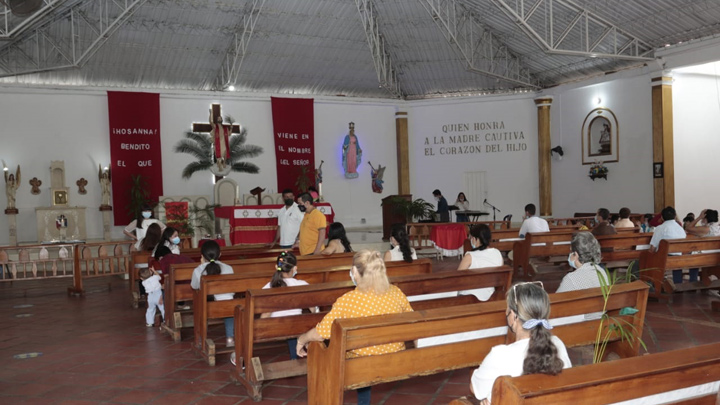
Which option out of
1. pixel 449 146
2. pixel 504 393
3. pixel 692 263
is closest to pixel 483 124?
pixel 449 146

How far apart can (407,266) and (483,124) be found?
12721 mm

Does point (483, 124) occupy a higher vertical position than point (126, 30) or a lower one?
lower

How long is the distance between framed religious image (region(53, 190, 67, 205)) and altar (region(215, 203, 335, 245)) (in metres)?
4.69

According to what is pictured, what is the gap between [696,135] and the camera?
45.1ft

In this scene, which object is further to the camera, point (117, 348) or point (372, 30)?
point (372, 30)

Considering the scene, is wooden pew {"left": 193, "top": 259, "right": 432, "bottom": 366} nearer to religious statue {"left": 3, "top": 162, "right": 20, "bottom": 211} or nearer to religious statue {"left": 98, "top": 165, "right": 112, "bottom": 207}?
religious statue {"left": 98, "top": 165, "right": 112, "bottom": 207}

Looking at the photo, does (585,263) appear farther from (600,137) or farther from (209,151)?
(209,151)

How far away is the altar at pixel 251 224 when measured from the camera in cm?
1139

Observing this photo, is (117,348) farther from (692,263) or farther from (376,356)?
(692,263)

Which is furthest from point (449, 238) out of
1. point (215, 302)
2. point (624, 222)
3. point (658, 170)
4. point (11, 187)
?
point (11, 187)

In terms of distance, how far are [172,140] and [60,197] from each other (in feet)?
9.49

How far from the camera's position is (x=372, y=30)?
15039mm

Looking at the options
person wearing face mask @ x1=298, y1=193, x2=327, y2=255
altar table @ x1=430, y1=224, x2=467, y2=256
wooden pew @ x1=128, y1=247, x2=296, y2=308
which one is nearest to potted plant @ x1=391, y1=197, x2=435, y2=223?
altar table @ x1=430, y1=224, x2=467, y2=256

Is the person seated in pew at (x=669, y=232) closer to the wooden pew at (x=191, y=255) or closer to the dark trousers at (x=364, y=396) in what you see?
the wooden pew at (x=191, y=255)
